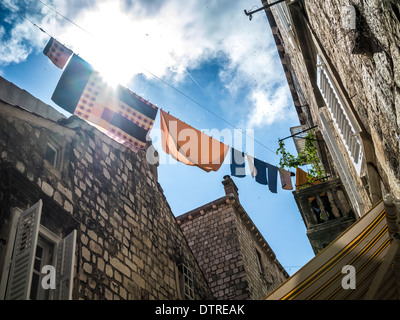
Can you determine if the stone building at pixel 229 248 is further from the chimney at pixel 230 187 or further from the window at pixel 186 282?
the window at pixel 186 282

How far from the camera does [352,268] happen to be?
12.9 ft

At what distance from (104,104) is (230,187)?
10056 millimetres

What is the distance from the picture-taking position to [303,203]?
7645 mm

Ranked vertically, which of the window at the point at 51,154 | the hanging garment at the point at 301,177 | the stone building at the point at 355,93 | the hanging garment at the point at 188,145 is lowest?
the stone building at the point at 355,93

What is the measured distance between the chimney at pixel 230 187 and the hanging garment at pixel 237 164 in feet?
21.4

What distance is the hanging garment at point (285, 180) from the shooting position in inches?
429

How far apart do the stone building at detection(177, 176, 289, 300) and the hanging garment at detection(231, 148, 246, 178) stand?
5036mm

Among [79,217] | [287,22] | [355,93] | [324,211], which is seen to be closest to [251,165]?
[324,211]

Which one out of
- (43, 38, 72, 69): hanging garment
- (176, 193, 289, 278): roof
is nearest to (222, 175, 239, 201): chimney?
(176, 193, 289, 278): roof

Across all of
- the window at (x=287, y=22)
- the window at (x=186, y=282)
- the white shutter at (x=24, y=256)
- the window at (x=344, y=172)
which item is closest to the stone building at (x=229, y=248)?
the window at (x=186, y=282)

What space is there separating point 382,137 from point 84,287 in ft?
14.2

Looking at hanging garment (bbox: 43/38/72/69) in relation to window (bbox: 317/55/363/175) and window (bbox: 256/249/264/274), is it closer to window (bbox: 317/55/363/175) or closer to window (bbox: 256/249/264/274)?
window (bbox: 317/55/363/175)
